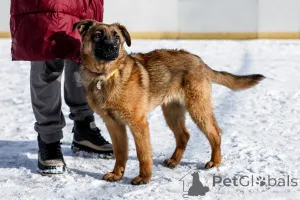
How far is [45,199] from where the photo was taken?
11.2 feet

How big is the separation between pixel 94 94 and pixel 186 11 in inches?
255

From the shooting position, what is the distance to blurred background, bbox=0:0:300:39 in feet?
32.0

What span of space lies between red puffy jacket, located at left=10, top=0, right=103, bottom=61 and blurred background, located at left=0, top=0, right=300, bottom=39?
6.09 meters

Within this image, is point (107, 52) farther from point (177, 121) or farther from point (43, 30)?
point (177, 121)

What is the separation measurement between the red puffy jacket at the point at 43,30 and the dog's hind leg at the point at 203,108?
2.78ft

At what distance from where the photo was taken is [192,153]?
425 centimetres

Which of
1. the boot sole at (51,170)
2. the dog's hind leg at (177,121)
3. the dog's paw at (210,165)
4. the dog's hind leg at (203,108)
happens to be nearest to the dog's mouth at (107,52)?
the dog's hind leg at (203,108)

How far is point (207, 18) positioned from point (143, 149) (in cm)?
659

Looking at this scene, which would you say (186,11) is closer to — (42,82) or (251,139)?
(251,139)

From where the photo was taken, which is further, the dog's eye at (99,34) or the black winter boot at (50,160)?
the black winter boot at (50,160)

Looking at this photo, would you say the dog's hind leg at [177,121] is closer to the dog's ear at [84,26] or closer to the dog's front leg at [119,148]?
the dog's front leg at [119,148]

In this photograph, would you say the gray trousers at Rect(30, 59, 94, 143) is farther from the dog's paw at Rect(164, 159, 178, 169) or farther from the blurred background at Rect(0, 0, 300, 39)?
the blurred background at Rect(0, 0, 300, 39)

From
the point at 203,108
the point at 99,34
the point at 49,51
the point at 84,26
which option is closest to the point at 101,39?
the point at 99,34

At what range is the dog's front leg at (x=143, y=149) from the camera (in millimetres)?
3627
